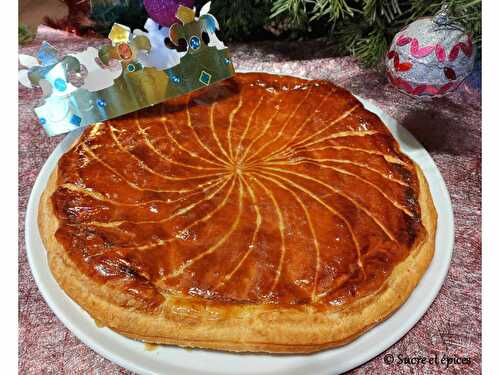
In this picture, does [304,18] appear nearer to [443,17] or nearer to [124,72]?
[443,17]

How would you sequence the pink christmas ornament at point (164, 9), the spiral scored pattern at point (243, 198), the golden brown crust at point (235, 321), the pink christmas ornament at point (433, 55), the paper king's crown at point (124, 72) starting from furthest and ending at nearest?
1. the pink christmas ornament at point (164, 9)
2. the paper king's crown at point (124, 72)
3. the pink christmas ornament at point (433, 55)
4. the spiral scored pattern at point (243, 198)
5. the golden brown crust at point (235, 321)

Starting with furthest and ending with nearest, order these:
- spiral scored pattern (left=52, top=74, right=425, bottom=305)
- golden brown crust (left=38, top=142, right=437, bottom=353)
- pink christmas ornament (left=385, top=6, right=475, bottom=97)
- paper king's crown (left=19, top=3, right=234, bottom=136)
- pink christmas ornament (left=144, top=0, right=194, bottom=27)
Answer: pink christmas ornament (left=144, top=0, right=194, bottom=27)
paper king's crown (left=19, top=3, right=234, bottom=136)
pink christmas ornament (left=385, top=6, right=475, bottom=97)
spiral scored pattern (left=52, top=74, right=425, bottom=305)
golden brown crust (left=38, top=142, right=437, bottom=353)

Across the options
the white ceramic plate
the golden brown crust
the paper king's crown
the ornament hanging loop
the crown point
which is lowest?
the white ceramic plate

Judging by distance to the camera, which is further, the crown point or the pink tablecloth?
the crown point

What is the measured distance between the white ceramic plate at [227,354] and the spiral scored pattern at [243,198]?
17cm

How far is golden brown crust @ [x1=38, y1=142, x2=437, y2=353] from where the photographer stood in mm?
1729

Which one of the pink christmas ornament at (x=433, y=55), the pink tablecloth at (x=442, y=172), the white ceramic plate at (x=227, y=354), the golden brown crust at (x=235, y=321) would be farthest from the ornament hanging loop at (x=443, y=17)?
the golden brown crust at (x=235, y=321)

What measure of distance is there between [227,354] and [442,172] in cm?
138

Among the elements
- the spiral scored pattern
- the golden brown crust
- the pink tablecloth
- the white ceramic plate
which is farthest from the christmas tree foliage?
the golden brown crust

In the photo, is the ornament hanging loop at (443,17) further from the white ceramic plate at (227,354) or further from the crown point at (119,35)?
the crown point at (119,35)

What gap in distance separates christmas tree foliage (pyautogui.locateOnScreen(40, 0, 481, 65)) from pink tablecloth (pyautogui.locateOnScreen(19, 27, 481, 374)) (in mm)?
117

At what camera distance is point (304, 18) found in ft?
9.41

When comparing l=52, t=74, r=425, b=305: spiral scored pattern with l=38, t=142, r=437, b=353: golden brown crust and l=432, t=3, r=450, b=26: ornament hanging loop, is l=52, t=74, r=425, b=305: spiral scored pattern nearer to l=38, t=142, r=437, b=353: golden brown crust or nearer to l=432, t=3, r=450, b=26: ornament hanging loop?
l=38, t=142, r=437, b=353: golden brown crust

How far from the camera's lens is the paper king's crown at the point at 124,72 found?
2.16 metres
